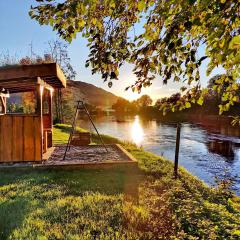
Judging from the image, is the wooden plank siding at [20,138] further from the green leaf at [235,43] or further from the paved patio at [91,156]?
the green leaf at [235,43]

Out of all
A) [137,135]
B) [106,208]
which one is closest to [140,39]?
[106,208]

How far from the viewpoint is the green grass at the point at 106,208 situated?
4.99 metres

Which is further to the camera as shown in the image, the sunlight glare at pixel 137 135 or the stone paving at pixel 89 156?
the sunlight glare at pixel 137 135

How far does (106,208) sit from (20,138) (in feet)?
15.9

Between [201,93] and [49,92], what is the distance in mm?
10079

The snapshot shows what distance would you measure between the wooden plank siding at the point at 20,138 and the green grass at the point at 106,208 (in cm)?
82

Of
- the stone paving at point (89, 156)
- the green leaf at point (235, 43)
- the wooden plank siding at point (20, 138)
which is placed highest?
the green leaf at point (235, 43)

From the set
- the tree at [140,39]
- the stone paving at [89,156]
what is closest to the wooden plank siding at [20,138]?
the stone paving at [89,156]

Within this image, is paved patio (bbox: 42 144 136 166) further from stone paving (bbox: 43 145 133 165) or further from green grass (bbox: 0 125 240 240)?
green grass (bbox: 0 125 240 240)

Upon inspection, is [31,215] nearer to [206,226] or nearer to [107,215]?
[107,215]

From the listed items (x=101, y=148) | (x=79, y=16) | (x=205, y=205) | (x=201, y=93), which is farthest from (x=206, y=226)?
(x=101, y=148)

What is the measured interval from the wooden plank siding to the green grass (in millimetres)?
820

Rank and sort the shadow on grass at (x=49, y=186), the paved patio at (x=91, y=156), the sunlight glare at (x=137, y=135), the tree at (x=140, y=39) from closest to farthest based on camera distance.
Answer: the tree at (x=140, y=39), the shadow on grass at (x=49, y=186), the paved patio at (x=91, y=156), the sunlight glare at (x=137, y=135)

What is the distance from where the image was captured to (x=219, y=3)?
2.34m
